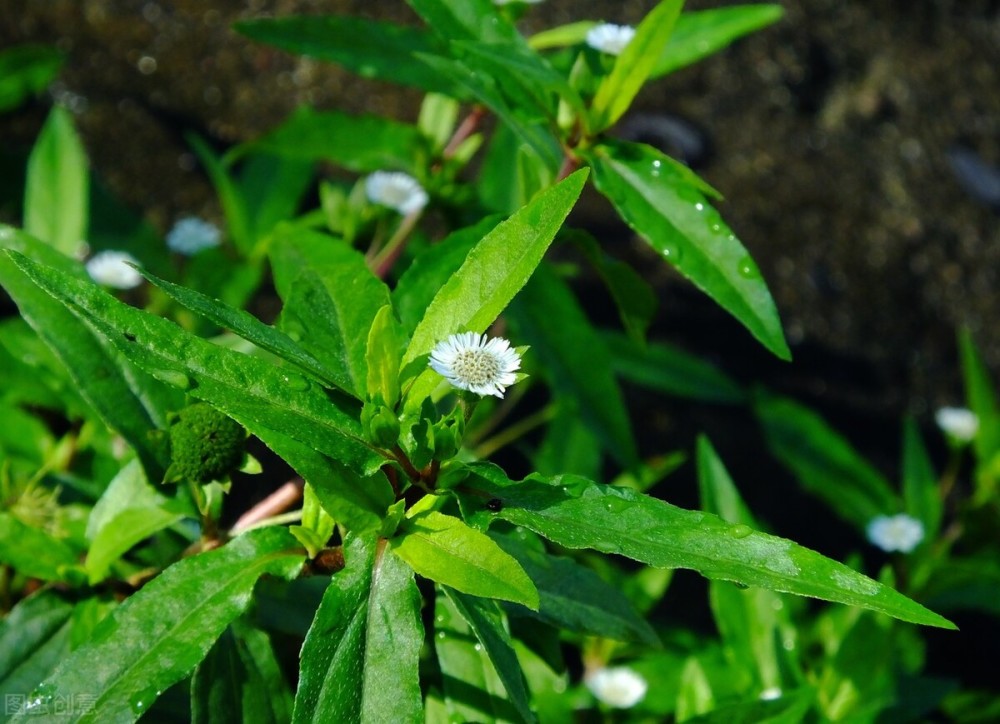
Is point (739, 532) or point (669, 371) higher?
point (669, 371)

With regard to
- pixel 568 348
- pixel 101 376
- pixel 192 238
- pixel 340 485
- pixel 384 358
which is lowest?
pixel 340 485

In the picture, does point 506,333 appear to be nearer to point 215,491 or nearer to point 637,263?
point 637,263

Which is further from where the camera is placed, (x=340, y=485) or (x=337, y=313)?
(x=337, y=313)

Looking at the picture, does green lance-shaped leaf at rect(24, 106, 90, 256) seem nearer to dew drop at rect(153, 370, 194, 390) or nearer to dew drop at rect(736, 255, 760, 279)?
dew drop at rect(153, 370, 194, 390)

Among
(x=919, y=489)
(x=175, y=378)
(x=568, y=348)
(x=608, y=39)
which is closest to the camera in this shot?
(x=175, y=378)

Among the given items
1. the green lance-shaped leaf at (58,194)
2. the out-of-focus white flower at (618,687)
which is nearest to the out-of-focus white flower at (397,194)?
the green lance-shaped leaf at (58,194)

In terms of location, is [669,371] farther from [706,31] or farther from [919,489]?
[706,31]

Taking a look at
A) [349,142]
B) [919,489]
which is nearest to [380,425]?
[349,142]

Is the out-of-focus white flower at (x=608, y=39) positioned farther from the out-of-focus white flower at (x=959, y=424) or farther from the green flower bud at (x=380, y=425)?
the out-of-focus white flower at (x=959, y=424)
